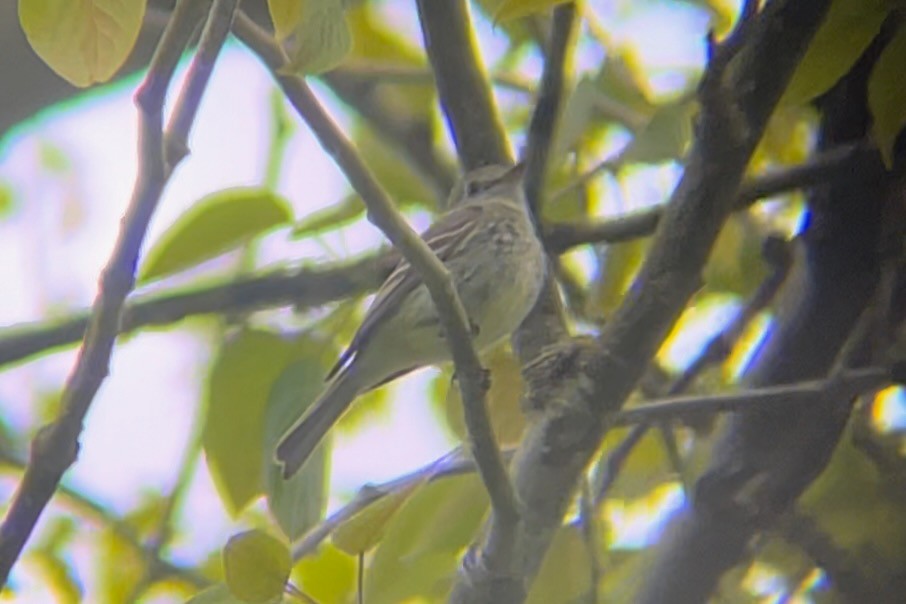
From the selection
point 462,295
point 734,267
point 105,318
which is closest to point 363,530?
point 105,318

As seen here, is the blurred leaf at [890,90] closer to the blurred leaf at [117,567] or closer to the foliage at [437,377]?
the foliage at [437,377]

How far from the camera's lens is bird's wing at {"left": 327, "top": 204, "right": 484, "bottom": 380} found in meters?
2.51

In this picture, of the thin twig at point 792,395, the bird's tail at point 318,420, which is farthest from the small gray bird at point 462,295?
the thin twig at point 792,395

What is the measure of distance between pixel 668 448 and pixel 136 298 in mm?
1010

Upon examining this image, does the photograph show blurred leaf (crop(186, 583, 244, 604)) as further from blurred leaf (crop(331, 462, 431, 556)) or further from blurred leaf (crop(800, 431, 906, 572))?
blurred leaf (crop(800, 431, 906, 572))

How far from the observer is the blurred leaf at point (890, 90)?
4.51 feet

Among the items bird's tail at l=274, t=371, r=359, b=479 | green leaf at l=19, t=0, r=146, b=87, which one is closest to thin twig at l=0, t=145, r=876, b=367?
bird's tail at l=274, t=371, r=359, b=479

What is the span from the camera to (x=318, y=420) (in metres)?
2.55

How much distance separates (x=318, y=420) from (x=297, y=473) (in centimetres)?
70

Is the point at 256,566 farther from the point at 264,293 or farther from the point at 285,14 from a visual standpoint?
the point at 264,293

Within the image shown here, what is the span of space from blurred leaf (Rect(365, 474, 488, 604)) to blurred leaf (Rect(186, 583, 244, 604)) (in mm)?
262

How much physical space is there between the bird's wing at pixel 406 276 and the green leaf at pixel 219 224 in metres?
0.42

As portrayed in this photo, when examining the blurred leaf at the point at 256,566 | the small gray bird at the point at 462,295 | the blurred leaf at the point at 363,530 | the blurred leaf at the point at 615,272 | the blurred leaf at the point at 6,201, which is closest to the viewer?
the blurred leaf at the point at 256,566

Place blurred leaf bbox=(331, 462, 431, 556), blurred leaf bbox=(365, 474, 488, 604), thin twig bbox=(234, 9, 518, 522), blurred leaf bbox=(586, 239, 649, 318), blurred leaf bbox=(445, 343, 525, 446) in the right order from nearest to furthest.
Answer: thin twig bbox=(234, 9, 518, 522) < blurred leaf bbox=(331, 462, 431, 556) < blurred leaf bbox=(365, 474, 488, 604) < blurred leaf bbox=(445, 343, 525, 446) < blurred leaf bbox=(586, 239, 649, 318)
